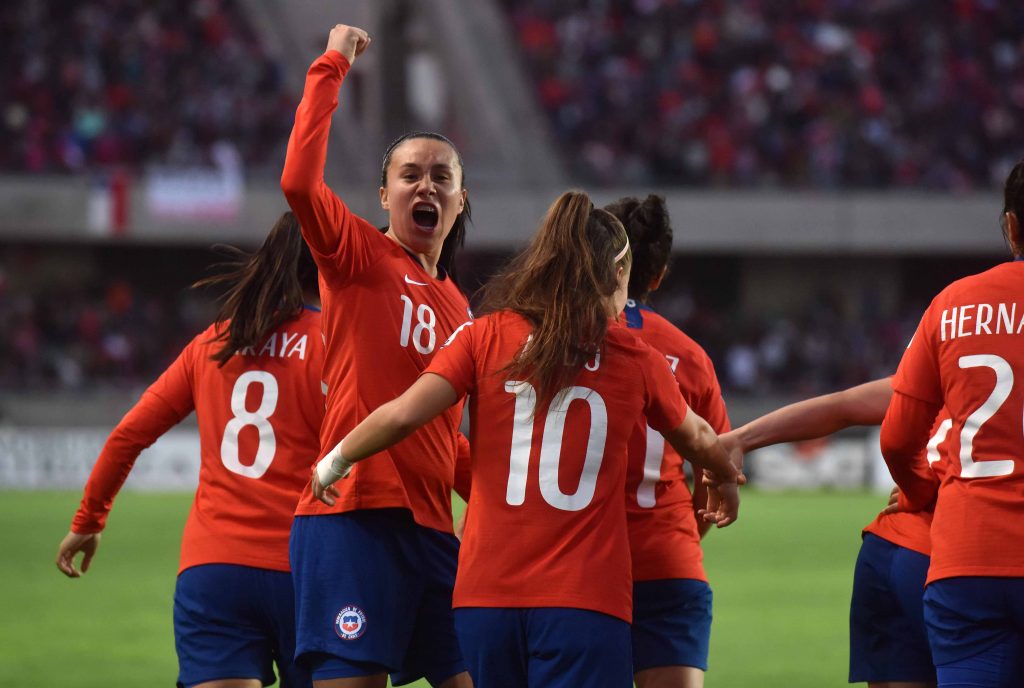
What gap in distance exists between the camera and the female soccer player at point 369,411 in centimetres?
414

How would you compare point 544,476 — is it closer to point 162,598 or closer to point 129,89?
Result: point 162,598

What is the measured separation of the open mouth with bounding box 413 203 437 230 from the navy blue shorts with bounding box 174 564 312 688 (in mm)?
1207

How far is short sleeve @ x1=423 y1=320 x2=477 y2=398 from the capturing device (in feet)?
12.4

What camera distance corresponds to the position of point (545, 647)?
3668mm

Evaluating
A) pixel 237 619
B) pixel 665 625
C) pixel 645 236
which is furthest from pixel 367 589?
pixel 645 236

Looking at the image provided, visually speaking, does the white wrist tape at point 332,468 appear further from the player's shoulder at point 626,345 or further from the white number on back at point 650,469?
the white number on back at point 650,469

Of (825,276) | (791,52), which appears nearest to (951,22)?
(791,52)

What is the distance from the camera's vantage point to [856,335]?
28.6m

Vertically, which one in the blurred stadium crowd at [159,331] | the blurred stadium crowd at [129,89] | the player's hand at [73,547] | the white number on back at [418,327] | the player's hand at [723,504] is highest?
the blurred stadium crowd at [129,89]

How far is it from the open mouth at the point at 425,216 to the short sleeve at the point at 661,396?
0.93 meters

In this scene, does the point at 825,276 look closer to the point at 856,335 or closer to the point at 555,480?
the point at 856,335

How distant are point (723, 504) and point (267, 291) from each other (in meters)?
1.66

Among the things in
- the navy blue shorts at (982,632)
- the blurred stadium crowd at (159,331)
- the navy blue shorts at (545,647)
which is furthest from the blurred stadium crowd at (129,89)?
the navy blue shorts at (982,632)

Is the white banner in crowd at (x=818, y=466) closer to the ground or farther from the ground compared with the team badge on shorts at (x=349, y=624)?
farther from the ground
